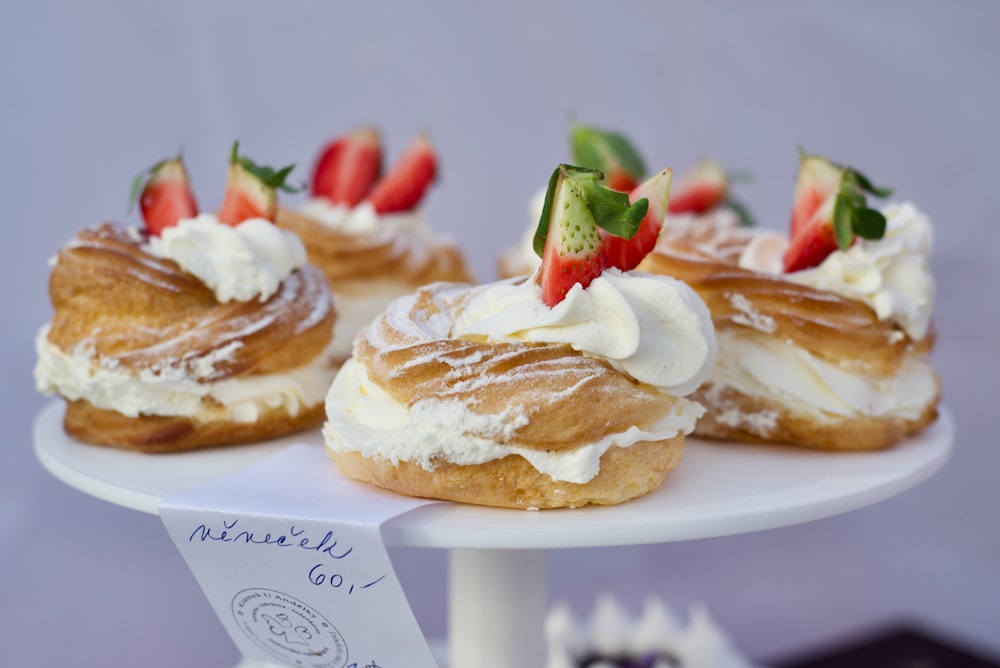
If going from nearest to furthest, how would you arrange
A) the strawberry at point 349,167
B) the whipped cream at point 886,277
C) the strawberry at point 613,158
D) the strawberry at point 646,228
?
the strawberry at point 646,228 < the whipped cream at point 886,277 < the strawberry at point 613,158 < the strawberry at point 349,167

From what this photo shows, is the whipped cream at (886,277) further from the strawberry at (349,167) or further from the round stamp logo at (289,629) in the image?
the strawberry at (349,167)

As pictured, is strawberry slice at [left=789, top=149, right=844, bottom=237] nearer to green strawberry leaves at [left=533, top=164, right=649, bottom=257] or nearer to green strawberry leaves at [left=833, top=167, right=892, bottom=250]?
green strawberry leaves at [left=833, top=167, right=892, bottom=250]

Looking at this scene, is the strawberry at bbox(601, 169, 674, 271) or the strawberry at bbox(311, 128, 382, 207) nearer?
the strawberry at bbox(601, 169, 674, 271)

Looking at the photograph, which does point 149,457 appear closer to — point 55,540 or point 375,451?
point 375,451

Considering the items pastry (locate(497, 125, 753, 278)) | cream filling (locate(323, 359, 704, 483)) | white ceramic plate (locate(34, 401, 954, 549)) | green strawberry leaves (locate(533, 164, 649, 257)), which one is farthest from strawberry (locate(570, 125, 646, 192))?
cream filling (locate(323, 359, 704, 483))

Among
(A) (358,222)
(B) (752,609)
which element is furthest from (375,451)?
(B) (752,609)

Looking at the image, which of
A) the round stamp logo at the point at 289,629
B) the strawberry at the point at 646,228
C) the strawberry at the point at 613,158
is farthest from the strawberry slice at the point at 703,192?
the round stamp logo at the point at 289,629
